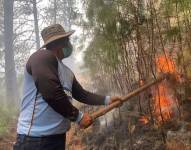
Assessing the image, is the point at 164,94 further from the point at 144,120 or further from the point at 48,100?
the point at 48,100

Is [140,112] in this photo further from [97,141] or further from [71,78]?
[71,78]

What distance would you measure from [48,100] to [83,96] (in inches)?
37.4

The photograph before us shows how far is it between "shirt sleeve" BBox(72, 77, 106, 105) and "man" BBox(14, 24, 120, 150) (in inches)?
10.6

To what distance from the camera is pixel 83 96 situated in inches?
184

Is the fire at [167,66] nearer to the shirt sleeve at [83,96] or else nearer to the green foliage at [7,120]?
the shirt sleeve at [83,96]

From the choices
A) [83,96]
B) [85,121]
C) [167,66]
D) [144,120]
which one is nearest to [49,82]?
[85,121]

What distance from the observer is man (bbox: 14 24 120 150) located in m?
3.76

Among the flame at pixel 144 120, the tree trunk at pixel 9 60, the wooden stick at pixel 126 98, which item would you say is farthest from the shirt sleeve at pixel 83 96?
the tree trunk at pixel 9 60

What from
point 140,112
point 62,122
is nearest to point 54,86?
point 62,122

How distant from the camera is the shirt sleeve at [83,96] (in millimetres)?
4566

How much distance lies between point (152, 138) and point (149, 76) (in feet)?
3.69

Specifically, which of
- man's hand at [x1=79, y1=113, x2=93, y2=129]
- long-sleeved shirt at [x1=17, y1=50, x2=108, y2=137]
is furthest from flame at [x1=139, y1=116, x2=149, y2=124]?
man's hand at [x1=79, y1=113, x2=93, y2=129]

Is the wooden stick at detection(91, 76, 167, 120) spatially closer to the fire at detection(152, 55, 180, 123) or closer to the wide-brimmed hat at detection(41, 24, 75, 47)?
the fire at detection(152, 55, 180, 123)

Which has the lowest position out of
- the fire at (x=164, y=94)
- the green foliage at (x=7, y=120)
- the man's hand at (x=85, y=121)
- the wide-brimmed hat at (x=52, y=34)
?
the green foliage at (x=7, y=120)
